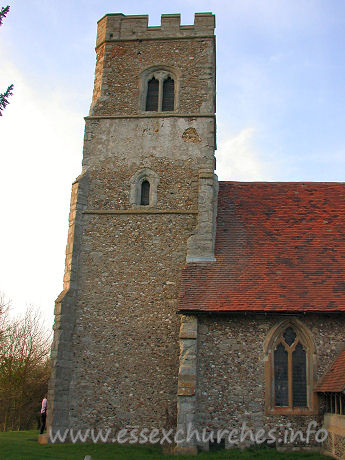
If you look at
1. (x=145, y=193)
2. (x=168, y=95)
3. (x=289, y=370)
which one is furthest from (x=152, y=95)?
(x=289, y=370)

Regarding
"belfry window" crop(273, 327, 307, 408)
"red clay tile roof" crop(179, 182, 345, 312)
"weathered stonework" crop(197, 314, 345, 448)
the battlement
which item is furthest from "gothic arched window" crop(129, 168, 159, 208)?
"belfry window" crop(273, 327, 307, 408)

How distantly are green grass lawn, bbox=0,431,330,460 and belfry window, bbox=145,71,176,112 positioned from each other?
430 inches

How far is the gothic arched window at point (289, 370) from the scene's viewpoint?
12.3 m

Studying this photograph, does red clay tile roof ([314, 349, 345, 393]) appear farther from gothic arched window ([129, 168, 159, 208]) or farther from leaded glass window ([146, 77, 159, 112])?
leaded glass window ([146, 77, 159, 112])

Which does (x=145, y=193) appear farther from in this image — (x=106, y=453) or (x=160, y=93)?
(x=106, y=453)

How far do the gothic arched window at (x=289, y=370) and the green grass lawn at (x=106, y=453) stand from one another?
3.94ft

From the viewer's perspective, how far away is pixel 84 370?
45.5ft

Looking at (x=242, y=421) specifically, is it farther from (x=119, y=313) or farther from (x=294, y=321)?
(x=119, y=313)

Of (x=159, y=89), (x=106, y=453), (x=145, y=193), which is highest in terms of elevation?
(x=159, y=89)

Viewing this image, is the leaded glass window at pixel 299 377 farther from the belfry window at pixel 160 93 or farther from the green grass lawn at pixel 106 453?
the belfry window at pixel 160 93

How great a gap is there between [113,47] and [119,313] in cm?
997

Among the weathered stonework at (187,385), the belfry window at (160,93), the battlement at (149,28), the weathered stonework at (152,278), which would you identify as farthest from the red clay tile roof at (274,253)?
the battlement at (149,28)

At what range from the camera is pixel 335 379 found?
11.6m

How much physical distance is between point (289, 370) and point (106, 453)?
5.05 meters
